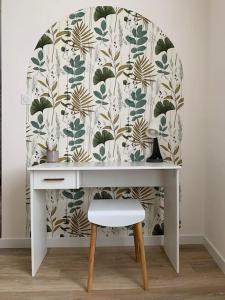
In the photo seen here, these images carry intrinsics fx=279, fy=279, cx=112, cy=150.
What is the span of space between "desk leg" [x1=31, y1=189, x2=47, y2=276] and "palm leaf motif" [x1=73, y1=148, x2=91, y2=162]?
413mm

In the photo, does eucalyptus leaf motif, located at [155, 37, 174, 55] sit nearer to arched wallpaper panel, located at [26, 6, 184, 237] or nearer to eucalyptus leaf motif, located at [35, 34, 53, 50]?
arched wallpaper panel, located at [26, 6, 184, 237]

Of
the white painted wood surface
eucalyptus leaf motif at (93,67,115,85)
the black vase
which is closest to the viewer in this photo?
the white painted wood surface

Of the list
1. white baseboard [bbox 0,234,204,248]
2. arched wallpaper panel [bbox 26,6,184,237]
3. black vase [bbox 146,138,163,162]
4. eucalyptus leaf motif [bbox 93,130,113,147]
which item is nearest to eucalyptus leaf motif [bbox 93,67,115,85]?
arched wallpaper panel [bbox 26,6,184,237]

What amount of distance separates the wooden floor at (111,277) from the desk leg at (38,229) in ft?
0.25

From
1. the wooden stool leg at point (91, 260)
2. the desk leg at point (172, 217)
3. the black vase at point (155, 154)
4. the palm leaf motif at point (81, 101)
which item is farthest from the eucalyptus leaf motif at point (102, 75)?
the wooden stool leg at point (91, 260)

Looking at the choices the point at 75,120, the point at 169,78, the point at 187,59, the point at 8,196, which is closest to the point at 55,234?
the point at 8,196

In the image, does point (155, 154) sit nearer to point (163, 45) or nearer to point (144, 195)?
point (144, 195)

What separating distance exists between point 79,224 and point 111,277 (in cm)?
67

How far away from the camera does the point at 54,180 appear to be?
2.03 meters

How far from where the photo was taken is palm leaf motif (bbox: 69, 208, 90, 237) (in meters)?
2.52

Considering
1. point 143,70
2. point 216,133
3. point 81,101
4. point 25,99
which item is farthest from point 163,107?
point 25,99

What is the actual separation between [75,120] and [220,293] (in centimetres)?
171

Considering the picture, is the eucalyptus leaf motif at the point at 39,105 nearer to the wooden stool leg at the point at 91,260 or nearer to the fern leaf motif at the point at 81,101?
the fern leaf motif at the point at 81,101

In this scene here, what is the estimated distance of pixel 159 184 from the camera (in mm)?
2303
